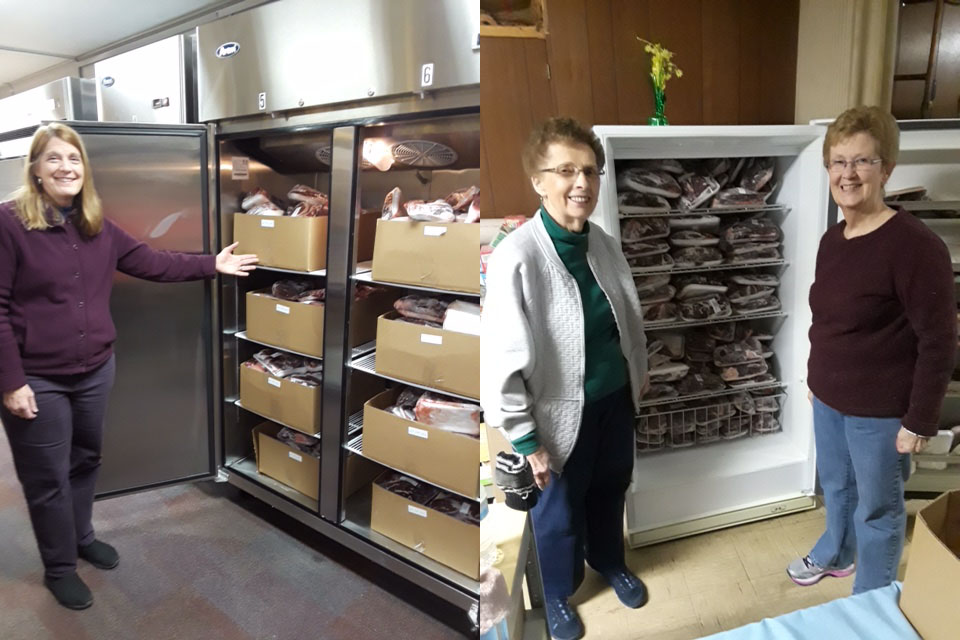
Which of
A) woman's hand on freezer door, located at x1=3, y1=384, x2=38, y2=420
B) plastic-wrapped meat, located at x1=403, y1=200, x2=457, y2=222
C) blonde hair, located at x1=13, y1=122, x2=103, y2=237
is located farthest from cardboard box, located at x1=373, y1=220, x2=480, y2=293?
woman's hand on freezer door, located at x1=3, y1=384, x2=38, y2=420

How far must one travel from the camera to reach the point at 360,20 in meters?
1.22

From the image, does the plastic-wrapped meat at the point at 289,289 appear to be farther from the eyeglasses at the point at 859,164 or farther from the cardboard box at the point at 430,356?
the eyeglasses at the point at 859,164

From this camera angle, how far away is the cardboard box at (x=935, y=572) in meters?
0.84

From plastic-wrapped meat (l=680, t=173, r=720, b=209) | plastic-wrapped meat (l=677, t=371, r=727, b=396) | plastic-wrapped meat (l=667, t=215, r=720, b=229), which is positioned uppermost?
plastic-wrapped meat (l=680, t=173, r=720, b=209)

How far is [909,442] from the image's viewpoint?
959 millimetres

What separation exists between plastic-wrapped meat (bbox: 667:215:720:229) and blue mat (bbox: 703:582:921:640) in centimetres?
72

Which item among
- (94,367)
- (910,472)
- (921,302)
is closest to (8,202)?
(94,367)

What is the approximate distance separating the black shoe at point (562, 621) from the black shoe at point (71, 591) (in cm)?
92

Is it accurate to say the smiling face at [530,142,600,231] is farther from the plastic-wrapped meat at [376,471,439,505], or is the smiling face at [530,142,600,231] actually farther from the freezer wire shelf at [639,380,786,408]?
the plastic-wrapped meat at [376,471,439,505]

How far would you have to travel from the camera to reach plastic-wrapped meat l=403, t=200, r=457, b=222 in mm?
1219

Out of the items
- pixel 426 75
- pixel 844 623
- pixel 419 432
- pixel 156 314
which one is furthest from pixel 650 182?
pixel 156 314

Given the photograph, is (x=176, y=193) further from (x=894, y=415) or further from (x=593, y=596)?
(x=894, y=415)

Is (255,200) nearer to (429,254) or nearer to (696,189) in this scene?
(429,254)

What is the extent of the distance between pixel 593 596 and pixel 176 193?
4.35ft
